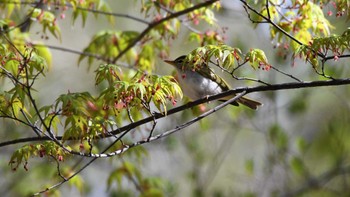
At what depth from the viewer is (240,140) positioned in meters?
11.5

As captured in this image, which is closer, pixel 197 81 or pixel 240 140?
pixel 197 81

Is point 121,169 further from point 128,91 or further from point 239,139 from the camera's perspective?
point 239,139

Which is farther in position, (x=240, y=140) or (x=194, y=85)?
(x=240, y=140)

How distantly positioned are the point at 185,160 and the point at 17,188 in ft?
12.0

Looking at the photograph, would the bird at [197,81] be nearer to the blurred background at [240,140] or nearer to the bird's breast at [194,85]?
the bird's breast at [194,85]

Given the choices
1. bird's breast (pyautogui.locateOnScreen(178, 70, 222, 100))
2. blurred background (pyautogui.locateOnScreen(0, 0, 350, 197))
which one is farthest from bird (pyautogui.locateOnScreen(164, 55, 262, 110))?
blurred background (pyautogui.locateOnScreen(0, 0, 350, 197))

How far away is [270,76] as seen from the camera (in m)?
7.84

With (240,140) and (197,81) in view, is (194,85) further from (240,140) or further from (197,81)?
(240,140)

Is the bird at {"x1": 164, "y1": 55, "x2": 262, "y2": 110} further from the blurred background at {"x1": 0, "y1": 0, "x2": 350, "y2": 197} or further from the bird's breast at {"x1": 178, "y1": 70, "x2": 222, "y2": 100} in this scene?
the blurred background at {"x1": 0, "y1": 0, "x2": 350, "y2": 197}

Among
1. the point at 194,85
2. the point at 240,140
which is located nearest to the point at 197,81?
the point at 194,85

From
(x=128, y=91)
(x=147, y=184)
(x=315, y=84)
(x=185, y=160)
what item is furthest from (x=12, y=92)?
(x=185, y=160)

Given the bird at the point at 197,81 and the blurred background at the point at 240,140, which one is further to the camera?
the blurred background at the point at 240,140

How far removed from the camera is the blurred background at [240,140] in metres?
7.29

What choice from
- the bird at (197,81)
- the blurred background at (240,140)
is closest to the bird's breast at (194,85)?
the bird at (197,81)
